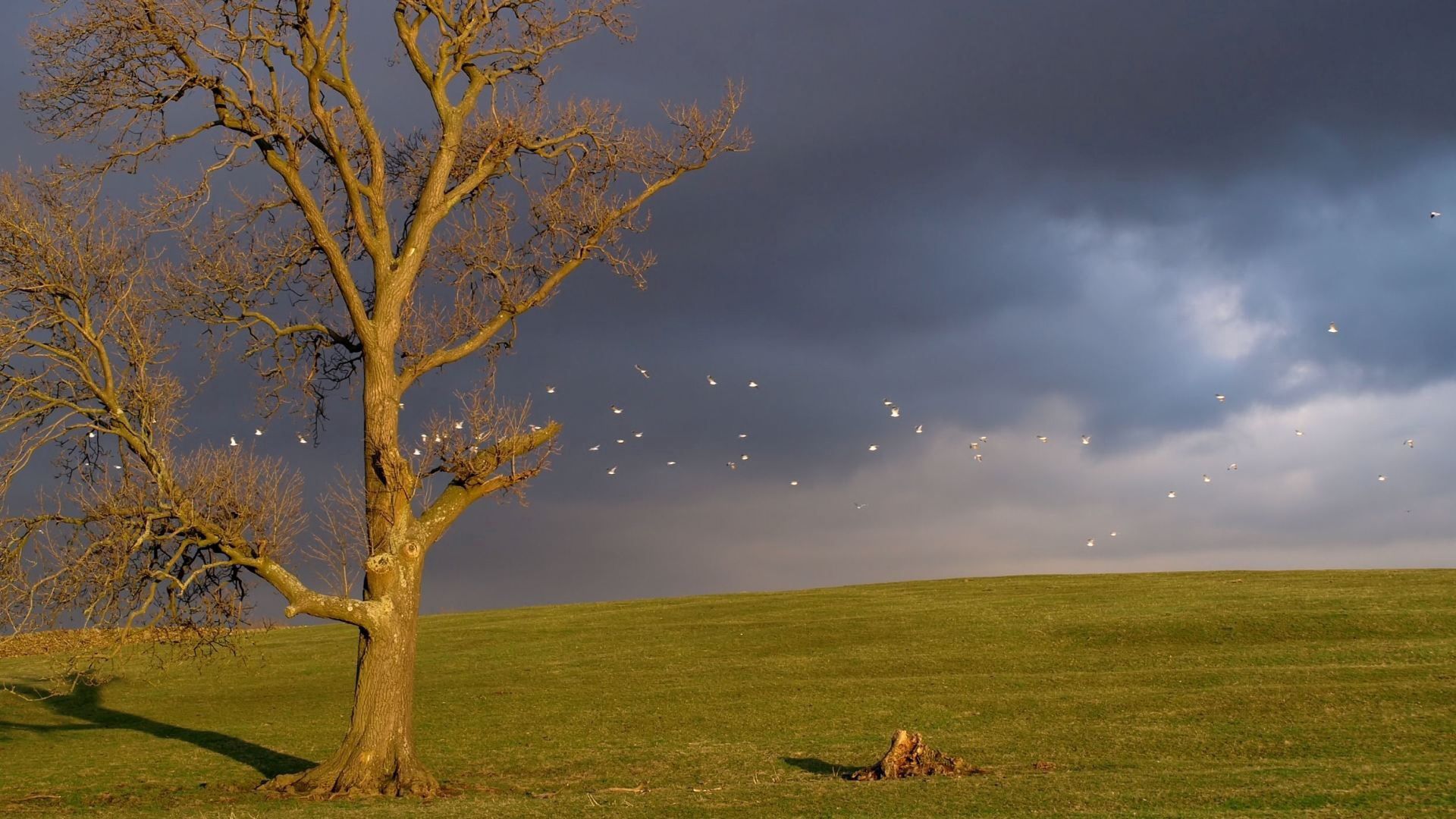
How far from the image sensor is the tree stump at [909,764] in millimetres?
19656

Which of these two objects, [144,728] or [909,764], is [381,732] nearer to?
[909,764]

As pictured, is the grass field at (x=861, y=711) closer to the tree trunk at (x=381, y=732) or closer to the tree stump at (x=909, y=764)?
the tree stump at (x=909, y=764)

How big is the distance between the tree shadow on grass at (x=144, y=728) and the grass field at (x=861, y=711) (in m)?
0.16

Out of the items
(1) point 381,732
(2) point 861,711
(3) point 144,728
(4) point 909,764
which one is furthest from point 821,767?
(3) point 144,728

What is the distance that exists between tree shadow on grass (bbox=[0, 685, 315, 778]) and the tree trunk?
4031mm

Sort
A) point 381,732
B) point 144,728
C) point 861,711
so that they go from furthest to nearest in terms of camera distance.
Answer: point 144,728, point 861,711, point 381,732

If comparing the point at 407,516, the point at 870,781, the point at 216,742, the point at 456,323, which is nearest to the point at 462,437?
the point at 407,516

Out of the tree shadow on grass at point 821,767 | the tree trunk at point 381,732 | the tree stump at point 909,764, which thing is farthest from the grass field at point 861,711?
the tree trunk at point 381,732

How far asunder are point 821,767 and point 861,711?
628cm

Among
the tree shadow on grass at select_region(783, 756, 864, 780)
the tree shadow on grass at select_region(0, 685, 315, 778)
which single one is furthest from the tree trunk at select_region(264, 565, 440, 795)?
the tree shadow on grass at select_region(783, 756, 864, 780)

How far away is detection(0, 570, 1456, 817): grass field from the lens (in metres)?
18.1

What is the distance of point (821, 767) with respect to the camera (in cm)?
2156

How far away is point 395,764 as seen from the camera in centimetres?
2020

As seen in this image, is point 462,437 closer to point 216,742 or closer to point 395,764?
point 395,764
